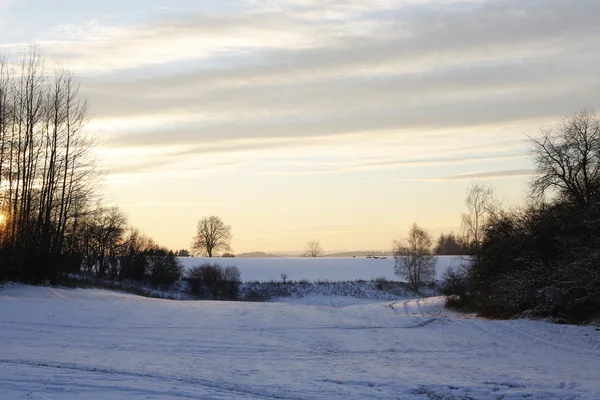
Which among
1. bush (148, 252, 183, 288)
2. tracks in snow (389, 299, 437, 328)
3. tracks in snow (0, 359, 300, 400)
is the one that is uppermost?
bush (148, 252, 183, 288)

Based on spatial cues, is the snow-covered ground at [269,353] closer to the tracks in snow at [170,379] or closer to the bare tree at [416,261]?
the tracks in snow at [170,379]

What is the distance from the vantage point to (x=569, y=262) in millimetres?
29359

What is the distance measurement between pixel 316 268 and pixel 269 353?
74664mm

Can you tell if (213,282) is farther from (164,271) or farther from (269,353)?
(269,353)

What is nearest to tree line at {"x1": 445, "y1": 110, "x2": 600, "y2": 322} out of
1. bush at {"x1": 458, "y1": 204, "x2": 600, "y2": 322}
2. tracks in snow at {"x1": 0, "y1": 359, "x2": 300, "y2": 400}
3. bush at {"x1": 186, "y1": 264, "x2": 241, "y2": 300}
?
bush at {"x1": 458, "y1": 204, "x2": 600, "y2": 322}

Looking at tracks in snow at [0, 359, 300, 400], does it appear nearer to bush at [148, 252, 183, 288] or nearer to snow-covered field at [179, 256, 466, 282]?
bush at [148, 252, 183, 288]

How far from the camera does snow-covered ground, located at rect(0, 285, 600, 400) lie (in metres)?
14.6

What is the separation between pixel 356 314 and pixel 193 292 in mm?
40397

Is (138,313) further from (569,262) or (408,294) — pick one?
(408,294)

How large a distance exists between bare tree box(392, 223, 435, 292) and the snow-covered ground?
47.8 m

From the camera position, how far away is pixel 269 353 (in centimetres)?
2119

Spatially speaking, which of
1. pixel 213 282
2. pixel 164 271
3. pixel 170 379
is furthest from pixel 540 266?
pixel 164 271

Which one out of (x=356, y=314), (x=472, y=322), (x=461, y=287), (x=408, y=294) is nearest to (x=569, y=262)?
(x=472, y=322)

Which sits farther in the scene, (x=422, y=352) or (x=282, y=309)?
(x=282, y=309)
